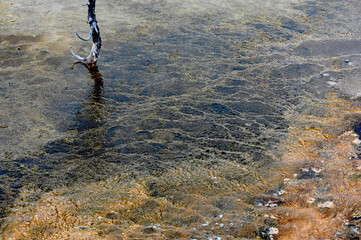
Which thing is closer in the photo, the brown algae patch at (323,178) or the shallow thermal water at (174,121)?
the brown algae patch at (323,178)

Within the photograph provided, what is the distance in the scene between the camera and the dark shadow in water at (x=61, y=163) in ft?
10.4

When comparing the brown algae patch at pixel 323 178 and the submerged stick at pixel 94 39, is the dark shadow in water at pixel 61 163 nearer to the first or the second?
the submerged stick at pixel 94 39

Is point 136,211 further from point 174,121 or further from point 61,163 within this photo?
point 174,121

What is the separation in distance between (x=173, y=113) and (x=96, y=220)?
180 cm

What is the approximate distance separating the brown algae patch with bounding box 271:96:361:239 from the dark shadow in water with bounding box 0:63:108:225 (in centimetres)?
176

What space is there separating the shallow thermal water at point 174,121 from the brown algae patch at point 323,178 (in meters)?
0.02

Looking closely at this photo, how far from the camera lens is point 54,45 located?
565cm

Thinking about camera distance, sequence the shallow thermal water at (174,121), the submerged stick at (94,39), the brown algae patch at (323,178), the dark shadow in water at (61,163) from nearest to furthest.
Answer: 1. the brown algae patch at (323,178)
2. the shallow thermal water at (174,121)
3. the dark shadow in water at (61,163)
4. the submerged stick at (94,39)

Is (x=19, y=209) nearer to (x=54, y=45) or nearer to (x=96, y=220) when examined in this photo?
(x=96, y=220)

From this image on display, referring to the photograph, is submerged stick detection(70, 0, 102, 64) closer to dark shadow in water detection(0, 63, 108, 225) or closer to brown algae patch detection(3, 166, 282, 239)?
dark shadow in water detection(0, 63, 108, 225)

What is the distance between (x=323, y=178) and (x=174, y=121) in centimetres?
167

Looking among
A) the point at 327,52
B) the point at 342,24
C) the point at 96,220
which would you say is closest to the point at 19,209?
the point at 96,220

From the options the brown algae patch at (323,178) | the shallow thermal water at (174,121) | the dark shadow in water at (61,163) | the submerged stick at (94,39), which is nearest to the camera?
the brown algae patch at (323,178)

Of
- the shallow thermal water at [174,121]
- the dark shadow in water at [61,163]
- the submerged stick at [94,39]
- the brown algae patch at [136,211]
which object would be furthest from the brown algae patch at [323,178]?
the submerged stick at [94,39]
